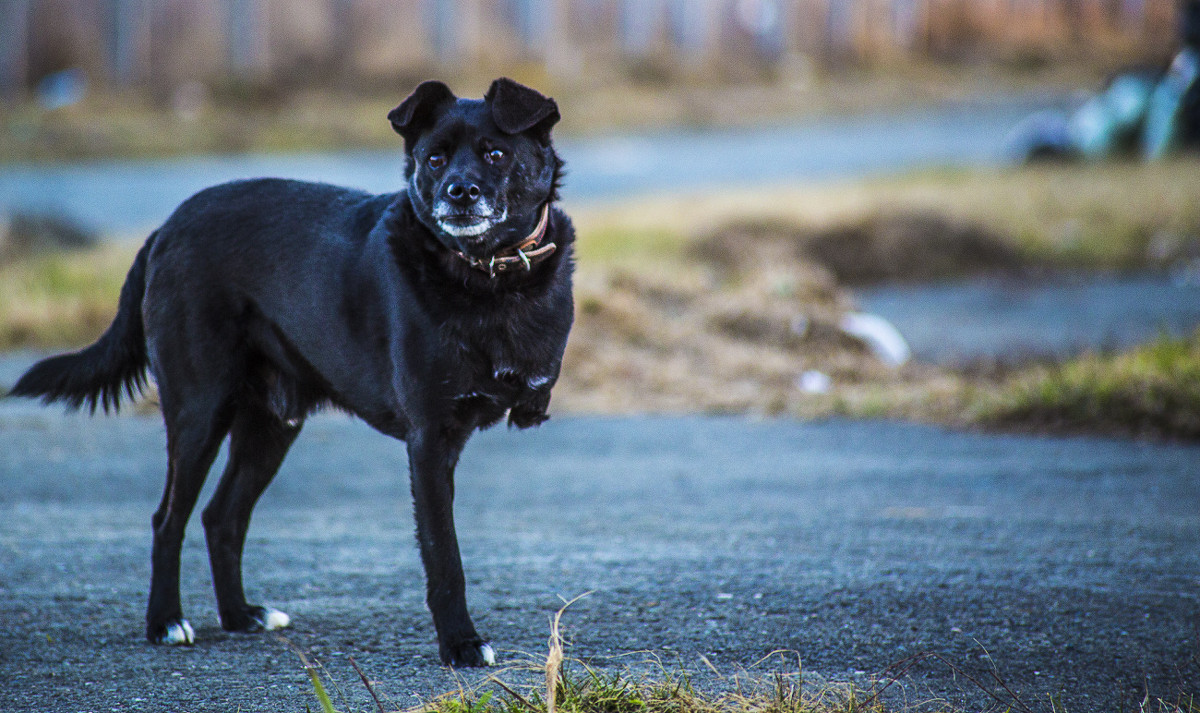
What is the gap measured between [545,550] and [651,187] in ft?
41.2

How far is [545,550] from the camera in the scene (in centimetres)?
472

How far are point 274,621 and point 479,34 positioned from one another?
23965 mm

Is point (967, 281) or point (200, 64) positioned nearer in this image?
point (967, 281)

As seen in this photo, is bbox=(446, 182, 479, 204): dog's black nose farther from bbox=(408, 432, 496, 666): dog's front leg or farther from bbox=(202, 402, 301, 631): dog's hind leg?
bbox=(202, 402, 301, 631): dog's hind leg

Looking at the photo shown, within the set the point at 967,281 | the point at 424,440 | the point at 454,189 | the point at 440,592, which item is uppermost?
the point at 454,189

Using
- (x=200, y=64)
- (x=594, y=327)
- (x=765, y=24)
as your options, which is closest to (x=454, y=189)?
(x=594, y=327)

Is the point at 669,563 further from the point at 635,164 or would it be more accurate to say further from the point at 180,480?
the point at 635,164

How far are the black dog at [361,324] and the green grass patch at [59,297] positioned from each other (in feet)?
16.2

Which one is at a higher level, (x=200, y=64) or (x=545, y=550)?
(x=200, y=64)

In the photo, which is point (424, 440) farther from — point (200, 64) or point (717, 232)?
point (200, 64)

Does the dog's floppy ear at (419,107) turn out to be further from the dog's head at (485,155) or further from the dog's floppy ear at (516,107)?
the dog's floppy ear at (516,107)

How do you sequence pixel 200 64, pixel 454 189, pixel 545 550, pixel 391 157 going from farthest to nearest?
1. pixel 200 64
2. pixel 391 157
3. pixel 545 550
4. pixel 454 189

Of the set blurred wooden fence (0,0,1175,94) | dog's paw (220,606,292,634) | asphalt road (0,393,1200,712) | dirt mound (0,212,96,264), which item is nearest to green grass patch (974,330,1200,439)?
asphalt road (0,393,1200,712)

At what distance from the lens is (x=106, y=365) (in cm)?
414
